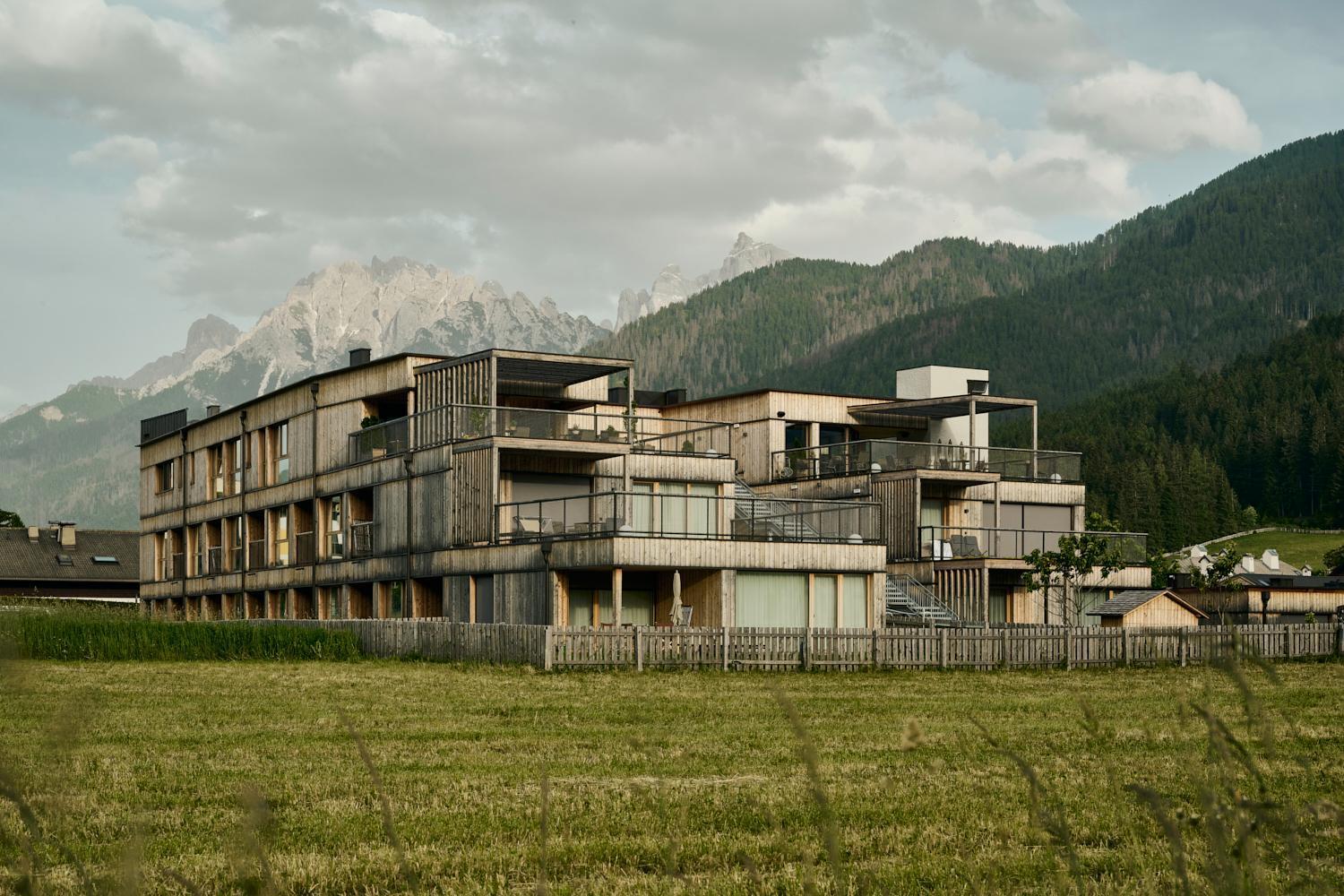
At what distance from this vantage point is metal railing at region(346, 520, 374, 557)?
42531mm

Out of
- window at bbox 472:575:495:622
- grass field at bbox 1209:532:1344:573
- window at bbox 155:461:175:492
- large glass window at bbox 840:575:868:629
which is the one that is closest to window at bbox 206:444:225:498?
window at bbox 155:461:175:492

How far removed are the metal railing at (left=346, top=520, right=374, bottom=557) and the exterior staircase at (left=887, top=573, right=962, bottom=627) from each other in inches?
559

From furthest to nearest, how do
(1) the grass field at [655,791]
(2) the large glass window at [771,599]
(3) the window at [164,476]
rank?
(3) the window at [164,476]
(2) the large glass window at [771,599]
(1) the grass field at [655,791]

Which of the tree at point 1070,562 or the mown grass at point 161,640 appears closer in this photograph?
the mown grass at point 161,640

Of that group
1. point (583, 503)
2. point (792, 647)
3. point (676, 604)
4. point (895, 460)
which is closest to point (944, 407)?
point (895, 460)

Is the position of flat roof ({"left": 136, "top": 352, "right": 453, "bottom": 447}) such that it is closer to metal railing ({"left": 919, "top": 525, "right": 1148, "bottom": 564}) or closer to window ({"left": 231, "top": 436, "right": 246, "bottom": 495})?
window ({"left": 231, "top": 436, "right": 246, "bottom": 495})

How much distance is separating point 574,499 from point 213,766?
23036mm

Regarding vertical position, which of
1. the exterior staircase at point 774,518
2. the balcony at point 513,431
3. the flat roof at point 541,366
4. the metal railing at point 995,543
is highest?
the flat roof at point 541,366

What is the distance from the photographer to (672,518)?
35.4m

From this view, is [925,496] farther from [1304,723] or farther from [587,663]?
[1304,723]

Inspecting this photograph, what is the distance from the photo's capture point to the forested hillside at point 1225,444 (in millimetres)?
140125

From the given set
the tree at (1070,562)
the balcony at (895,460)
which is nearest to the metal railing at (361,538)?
the balcony at (895,460)

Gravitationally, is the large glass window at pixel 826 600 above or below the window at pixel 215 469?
below

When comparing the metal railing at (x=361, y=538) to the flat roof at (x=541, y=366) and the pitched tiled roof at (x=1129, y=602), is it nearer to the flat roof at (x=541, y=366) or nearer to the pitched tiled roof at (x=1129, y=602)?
the flat roof at (x=541, y=366)
